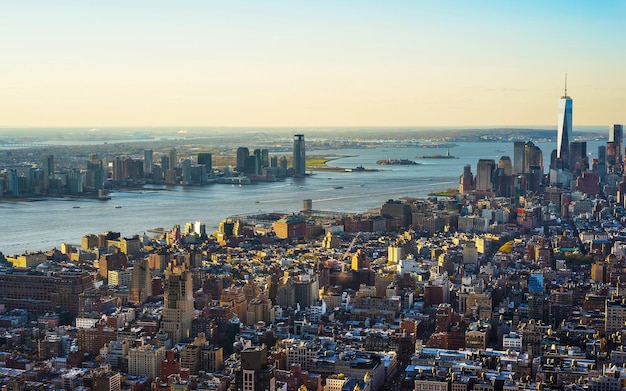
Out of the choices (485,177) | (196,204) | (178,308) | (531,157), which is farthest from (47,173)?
(178,308)

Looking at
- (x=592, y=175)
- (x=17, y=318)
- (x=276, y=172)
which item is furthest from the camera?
(x=276, y=172)

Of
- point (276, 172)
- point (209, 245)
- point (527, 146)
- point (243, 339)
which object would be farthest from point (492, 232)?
point (276, 172)

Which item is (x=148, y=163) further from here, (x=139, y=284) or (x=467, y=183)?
(x=139, y=284)

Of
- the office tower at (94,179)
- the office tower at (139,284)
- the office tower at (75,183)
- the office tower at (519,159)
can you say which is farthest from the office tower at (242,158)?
the office tower at (139,284)

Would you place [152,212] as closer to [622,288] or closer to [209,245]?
[209,245]

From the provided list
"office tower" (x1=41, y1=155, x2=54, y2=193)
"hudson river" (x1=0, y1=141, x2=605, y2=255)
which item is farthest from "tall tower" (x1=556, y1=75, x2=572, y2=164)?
"office tower" (x1=41, y1=155, x2=54, y2=193)

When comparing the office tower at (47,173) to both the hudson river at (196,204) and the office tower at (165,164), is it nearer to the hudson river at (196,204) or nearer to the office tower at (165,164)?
the hudson river at (196,204)

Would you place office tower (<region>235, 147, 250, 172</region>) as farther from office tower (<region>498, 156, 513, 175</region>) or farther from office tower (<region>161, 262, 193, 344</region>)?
office tower (<region>161, 262, 193, 344</region>)
